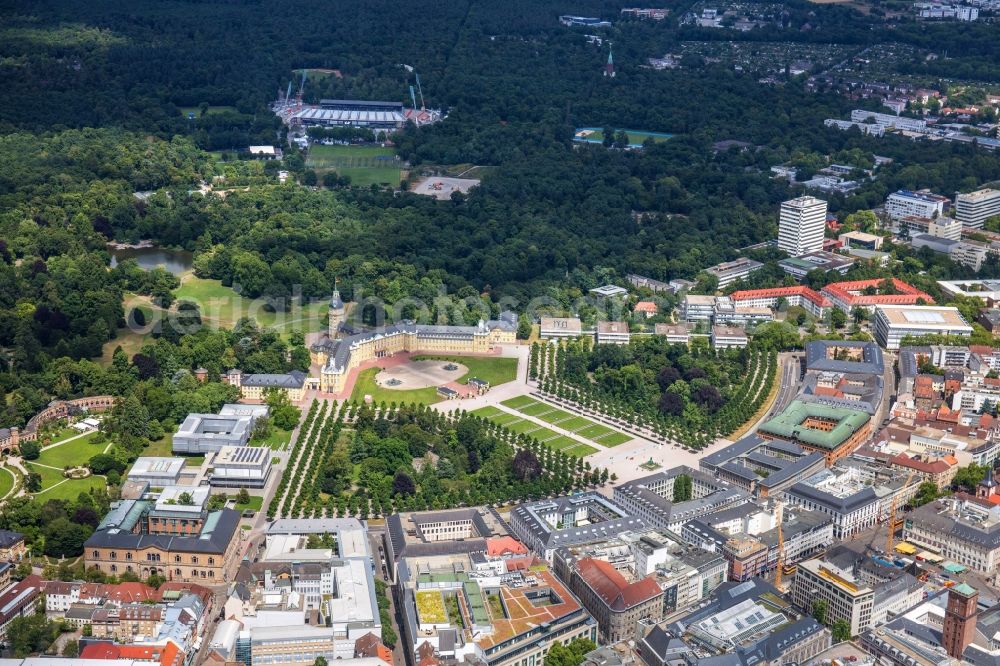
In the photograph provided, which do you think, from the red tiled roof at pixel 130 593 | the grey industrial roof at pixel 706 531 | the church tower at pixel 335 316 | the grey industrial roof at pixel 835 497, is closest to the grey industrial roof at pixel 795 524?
the grey industrial roof at pixel 835 497

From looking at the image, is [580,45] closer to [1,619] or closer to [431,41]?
[431,41]

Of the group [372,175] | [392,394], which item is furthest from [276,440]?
[372,175]

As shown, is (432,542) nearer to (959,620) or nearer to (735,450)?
(735,450)

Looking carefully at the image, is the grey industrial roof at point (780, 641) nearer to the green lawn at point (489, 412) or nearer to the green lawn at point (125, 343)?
the green lawn at point (489, 412)

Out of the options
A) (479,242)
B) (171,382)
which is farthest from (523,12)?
(171,382)

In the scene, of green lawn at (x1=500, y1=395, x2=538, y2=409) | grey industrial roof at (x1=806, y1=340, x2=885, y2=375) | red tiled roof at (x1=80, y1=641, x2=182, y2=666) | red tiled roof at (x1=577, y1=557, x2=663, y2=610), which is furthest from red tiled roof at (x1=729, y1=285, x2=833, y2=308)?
red tiled roof at (x1=80, y1=641, x2=182, y2=666)
